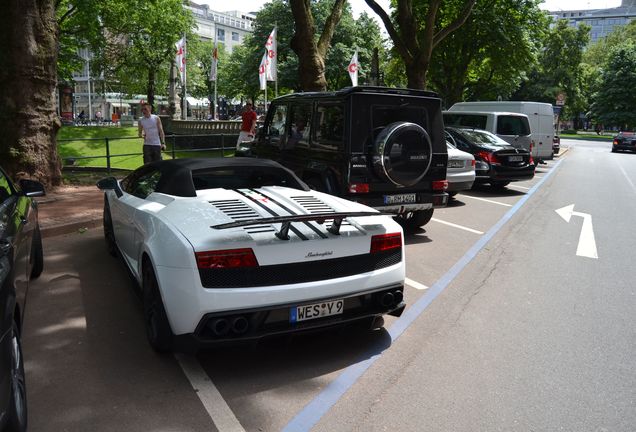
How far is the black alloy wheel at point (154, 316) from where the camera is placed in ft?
11.8

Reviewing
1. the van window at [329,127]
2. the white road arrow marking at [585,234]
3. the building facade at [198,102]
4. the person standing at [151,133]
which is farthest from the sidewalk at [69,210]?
the building facade at [198,102]

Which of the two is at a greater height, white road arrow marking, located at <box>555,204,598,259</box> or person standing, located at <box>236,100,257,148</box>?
person standing, located at <box>236,100,257,148</box>

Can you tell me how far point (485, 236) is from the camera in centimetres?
855

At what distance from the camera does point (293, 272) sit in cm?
352

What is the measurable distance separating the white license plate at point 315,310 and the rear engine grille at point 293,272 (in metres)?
0.17

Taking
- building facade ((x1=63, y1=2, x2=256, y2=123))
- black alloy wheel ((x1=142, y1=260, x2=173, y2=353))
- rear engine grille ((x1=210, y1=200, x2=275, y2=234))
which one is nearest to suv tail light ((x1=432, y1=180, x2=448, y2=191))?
rear engine grille ((x1=210, y1=200, x2=275, y2=234))

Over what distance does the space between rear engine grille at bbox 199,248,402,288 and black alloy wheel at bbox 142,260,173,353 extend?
52cm

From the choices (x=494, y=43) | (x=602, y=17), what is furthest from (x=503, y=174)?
(x=602, y=17)

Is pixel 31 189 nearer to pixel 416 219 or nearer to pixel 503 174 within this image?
pixel 416 219

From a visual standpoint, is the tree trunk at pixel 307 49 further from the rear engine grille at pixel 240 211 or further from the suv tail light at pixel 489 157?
the rear engine grille at pixel 240 211

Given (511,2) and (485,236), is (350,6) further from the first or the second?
(485,236)

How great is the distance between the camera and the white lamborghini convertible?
11.0 ft

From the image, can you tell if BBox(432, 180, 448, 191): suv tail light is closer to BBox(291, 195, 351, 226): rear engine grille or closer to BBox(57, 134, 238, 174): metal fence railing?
BBox(291, 195, 351, 226): rear engine grille

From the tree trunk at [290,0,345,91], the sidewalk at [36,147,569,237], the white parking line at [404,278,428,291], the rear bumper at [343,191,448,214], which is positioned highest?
the tree trunk at [290,0,345,91]
